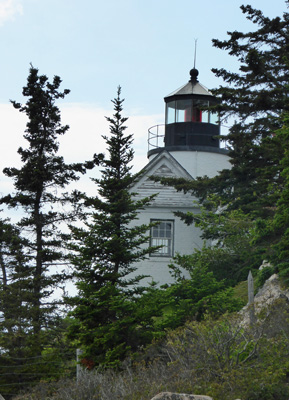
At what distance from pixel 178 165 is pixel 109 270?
482 inches

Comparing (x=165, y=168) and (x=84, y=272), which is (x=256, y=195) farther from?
(x=84, y=272)

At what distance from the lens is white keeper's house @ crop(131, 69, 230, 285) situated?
96.8 feet

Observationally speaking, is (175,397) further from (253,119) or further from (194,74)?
(194,74)

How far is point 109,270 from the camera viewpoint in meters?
18.8

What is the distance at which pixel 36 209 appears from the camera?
23141 millimetres

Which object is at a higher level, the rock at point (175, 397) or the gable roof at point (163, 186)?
the gable roof at point (163, 186)

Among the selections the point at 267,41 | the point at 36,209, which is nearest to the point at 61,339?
the point at 36,209

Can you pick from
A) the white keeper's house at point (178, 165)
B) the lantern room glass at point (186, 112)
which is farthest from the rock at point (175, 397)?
the lantern room glass at point (186, 112)

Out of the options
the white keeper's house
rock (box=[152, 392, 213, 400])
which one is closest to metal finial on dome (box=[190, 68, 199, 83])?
the white keeper's house

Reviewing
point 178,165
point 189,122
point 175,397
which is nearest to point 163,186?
point 178,165

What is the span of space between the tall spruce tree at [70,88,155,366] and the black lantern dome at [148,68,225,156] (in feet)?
43.0

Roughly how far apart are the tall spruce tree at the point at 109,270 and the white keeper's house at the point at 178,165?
28.5 feet

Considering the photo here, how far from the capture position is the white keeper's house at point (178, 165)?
96.8 feet

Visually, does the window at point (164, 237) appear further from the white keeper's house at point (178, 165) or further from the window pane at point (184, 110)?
the window pane at point (184, 110)
